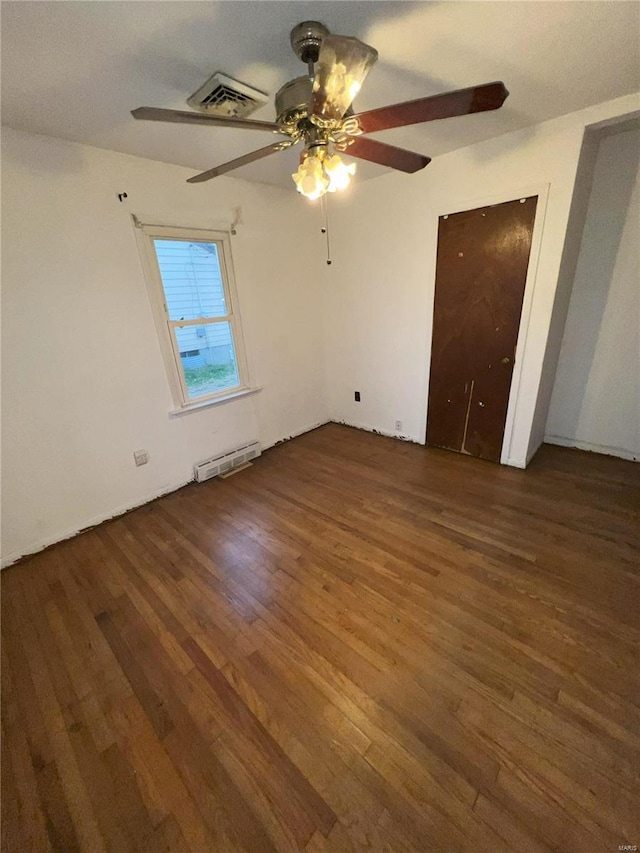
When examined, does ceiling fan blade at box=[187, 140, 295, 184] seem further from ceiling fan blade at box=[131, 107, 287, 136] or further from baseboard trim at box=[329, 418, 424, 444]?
baseboard trim at box=[329, 418, 424, 444]

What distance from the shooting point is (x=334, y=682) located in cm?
138

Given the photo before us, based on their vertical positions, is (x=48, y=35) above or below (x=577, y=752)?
above

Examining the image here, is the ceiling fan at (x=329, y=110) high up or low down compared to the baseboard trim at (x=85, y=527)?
up

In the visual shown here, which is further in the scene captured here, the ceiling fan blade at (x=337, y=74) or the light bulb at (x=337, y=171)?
the light bulb at (x=337, y=171)

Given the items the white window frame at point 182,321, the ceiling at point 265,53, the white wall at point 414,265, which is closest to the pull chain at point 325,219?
the white wall at point 414,265

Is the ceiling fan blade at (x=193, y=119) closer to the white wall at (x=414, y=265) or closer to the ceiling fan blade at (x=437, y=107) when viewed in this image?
the ceiling fan blade at (x=437, y=107)

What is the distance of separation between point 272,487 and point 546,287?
2.55 m

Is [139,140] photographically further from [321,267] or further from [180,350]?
[321,267]

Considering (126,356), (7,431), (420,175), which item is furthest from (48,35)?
(420,175)

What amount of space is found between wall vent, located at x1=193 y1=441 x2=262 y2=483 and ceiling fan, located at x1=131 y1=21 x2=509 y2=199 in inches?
89.6

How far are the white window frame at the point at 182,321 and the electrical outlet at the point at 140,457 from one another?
1.34ft

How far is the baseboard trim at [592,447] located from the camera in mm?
2876

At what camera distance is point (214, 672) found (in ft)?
4.75

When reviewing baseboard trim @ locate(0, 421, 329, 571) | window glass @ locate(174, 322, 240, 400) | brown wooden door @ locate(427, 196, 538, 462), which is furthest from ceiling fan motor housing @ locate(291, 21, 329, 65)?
baseboard trim @ locate(0, 421, 329, 571)
